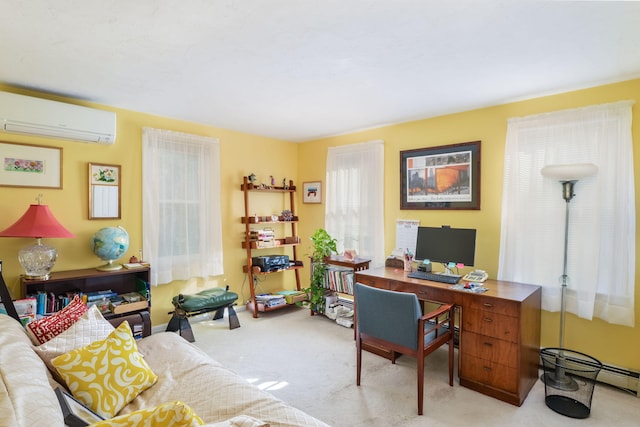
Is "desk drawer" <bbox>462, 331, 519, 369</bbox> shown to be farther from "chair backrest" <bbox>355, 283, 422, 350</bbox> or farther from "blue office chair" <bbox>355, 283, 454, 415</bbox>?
"chair backrest" <bbox>355, 283, 422, 350</bbox>

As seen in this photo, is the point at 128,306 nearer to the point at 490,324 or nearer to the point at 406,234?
the point at 406,234

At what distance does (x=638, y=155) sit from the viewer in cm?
258

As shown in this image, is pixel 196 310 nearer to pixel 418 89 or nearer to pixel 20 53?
pixel 20 53

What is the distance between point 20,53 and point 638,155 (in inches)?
176

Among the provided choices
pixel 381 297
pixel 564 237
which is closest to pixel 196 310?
pixel 381 297

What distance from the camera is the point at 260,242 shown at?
4.55m

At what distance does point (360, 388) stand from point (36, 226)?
2.88 metres

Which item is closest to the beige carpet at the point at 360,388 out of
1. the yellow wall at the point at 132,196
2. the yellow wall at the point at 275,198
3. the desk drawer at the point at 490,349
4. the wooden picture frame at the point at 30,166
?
the desk drawer at the point at 490,349

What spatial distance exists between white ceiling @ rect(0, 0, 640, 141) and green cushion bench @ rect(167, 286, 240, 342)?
2026 mm

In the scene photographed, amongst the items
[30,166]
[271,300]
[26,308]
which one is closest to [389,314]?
[271,300]

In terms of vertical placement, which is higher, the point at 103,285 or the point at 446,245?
the point at 446,245

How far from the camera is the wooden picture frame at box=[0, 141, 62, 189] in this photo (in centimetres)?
290

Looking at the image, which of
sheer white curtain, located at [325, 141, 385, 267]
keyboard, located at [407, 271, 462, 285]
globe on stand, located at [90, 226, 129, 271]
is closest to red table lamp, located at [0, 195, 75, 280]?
globe on stand, located at [90, 226, 129, 271]

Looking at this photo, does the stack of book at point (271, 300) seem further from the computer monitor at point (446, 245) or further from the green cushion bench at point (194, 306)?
the computer monitor at point (446, 245)
